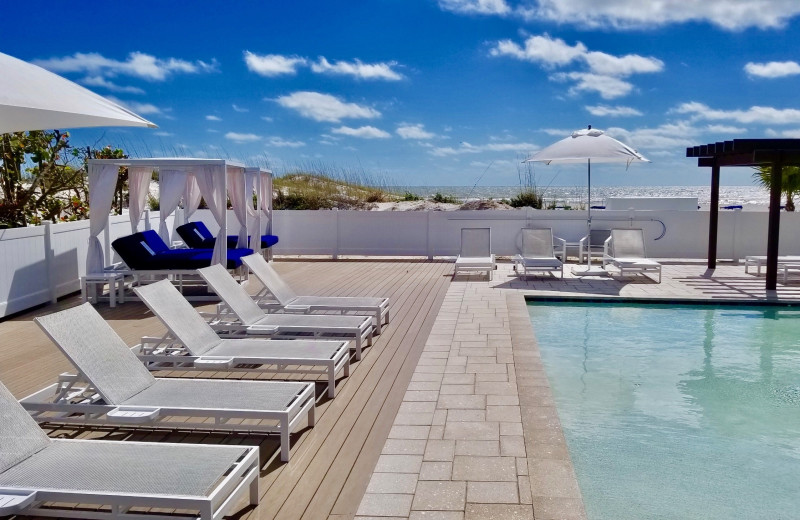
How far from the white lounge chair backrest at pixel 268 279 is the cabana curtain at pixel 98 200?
300 centimetres

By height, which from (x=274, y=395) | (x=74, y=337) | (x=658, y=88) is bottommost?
(x=274, y=395)

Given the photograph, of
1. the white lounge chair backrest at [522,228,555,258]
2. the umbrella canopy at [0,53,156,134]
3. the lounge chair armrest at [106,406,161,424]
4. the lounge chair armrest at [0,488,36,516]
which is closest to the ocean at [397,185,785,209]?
the white lounge chair backrest at [522,228,555,258]

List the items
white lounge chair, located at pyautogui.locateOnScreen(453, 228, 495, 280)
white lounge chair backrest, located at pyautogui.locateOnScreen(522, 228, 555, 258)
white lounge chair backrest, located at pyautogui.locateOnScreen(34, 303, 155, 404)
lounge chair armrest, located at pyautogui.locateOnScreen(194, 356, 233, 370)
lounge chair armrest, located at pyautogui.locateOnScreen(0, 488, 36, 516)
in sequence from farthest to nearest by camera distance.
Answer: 1. white lounge chair, located at pyautogui.locateOnScreen(453, 228, 495, 280)
2. white lounge chair backrest, located at pyautogui.locateOnScreen(522, 228, 555, 258)
3. lounge chair armrest, located at pyautogui.locateOnScreen(194, 356, 233, 370)
4. white lounge chair backrest, located at pyautogui.locateOnScreen(34, 303, 155, 404)
5. lounge chair armrest, located at pyautogui.locateOnScreen(0, 488, 36, 516)

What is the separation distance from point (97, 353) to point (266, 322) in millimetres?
2171

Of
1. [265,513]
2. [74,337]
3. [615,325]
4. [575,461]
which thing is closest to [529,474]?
[575,461]

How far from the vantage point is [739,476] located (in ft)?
13.3

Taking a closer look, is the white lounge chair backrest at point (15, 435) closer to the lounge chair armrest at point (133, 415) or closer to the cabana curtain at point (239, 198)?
the lounge chair armrest at point (133, 415)

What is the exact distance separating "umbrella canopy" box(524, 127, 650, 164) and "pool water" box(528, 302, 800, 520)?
115 inches

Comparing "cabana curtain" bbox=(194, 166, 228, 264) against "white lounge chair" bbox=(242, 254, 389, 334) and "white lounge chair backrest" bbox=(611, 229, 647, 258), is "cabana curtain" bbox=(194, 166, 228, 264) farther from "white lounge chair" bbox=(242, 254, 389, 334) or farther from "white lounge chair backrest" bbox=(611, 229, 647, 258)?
"white lounge chair backrest" bbox=(611, 229, 647, 258)

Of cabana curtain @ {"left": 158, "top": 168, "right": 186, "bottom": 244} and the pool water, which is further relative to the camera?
cabana curtain @ {"left": 158, "top": 168, "right": 186, "bottom": 244}

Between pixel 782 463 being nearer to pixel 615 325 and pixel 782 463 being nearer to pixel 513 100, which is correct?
pixel 615 325

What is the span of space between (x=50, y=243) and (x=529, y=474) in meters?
7.44

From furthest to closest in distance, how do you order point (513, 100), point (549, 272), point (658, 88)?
point (513, 100)
point (658, 88)
point (549, 272)

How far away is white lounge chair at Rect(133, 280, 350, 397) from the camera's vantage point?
16.1 ft
